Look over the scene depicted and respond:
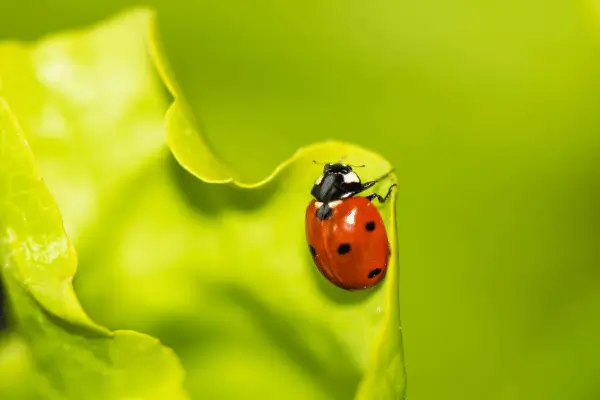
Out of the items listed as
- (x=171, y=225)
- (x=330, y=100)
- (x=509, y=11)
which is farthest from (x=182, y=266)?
(x=509, y=11)

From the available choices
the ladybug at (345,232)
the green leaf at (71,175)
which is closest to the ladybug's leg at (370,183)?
the ladybug at (345,232)

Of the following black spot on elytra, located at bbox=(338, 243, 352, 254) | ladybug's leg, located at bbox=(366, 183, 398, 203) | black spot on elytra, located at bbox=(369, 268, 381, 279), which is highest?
ladybug's leg, located at bbox=(366, 183, 398, 203)

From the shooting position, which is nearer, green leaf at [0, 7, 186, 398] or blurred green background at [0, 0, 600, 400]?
green leaf at [0, 7, 186, 398]

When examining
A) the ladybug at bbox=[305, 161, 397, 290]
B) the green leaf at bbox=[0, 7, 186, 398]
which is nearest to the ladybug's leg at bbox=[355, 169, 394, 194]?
the ladybug at bbox=[305, 161, 397, 290]

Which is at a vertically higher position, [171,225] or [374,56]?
[374,56]

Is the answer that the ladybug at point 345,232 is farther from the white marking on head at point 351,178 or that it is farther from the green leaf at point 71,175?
the green leaf at point 71,175

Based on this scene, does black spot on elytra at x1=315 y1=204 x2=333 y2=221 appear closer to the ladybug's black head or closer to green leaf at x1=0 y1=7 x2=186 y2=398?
the ladybug's black head

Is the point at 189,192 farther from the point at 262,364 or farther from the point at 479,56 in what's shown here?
the point at 479,56
